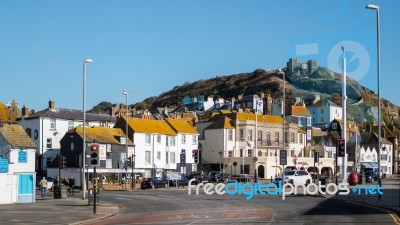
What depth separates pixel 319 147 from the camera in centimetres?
10756

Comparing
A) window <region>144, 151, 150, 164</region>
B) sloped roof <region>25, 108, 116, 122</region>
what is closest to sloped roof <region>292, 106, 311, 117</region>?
sloped roof <region>25, 108, 116, 122</region>

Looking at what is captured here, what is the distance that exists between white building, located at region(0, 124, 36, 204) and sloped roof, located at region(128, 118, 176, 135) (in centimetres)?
4305

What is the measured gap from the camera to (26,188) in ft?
135

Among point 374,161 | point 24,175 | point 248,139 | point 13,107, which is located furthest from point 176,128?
point 374,161

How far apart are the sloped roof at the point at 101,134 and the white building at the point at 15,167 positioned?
34.7 m

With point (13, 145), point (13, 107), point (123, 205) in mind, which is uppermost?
→ point (13, 107)

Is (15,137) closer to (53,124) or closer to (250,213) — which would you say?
(250,213)

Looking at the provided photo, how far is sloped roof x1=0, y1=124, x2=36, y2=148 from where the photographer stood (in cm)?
4084

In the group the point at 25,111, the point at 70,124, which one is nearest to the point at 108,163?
the point at 70,124

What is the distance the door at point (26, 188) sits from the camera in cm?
4075

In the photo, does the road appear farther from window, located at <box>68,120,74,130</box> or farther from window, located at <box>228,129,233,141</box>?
window, located at <box>228,129,233,141</box>

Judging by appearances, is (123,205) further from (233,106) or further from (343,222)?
(233,106)

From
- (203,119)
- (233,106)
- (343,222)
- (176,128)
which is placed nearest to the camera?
(343,222)

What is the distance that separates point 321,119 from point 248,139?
62.0m
